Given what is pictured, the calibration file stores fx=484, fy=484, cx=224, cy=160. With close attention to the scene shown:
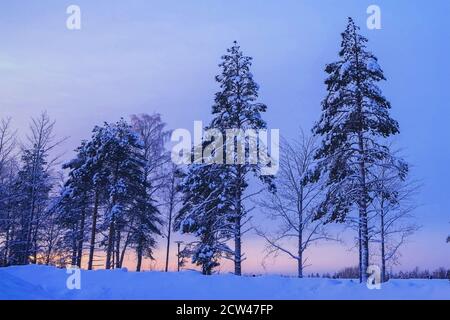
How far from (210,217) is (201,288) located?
9.88 m

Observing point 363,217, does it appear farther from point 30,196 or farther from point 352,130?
point 30,196

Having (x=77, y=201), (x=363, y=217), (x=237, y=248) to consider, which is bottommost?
(x=237, y=248)

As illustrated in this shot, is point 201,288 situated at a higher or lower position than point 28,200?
lower

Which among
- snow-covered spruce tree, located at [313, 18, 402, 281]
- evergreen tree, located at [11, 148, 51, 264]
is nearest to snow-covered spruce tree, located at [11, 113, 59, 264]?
evergreen tree, located at [11, 148, 51, 264]

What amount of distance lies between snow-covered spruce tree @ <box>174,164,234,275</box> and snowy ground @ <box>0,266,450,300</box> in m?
6.80

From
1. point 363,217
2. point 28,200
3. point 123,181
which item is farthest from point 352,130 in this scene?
point 28,200

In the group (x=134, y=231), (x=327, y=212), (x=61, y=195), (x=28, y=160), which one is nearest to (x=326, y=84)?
(x=327, y=212)

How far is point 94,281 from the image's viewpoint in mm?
19125

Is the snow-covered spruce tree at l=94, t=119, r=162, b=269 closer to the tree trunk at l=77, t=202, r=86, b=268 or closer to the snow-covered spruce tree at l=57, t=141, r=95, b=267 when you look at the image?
the snow-covered spruce tree at l=57, t=141, r=95, b=267

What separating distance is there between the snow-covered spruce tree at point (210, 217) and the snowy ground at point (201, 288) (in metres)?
6.80

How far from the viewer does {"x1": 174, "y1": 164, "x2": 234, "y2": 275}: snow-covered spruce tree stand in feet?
87.5

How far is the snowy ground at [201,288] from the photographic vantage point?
1595cm

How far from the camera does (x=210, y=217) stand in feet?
89.8

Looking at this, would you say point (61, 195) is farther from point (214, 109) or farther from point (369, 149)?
point (369, 149)
